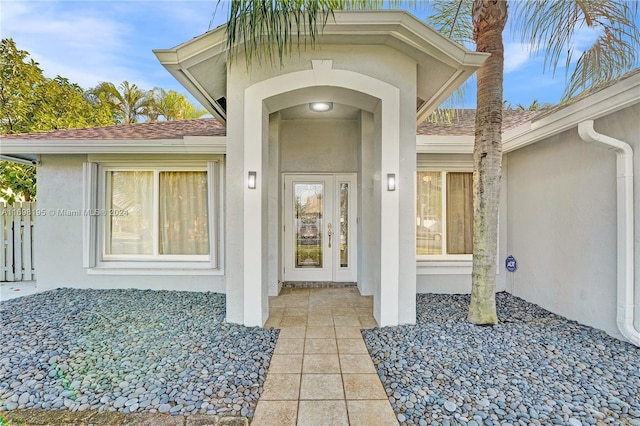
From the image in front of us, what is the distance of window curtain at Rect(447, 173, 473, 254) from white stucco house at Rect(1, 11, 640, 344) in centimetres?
3

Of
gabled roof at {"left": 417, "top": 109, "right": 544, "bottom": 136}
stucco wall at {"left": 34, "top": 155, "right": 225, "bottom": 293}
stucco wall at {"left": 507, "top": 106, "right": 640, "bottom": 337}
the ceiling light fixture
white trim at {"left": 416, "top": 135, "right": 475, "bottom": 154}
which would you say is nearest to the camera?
stucco wall at {"left": 507, "top": 106, "right": 640, "bottom": 337}

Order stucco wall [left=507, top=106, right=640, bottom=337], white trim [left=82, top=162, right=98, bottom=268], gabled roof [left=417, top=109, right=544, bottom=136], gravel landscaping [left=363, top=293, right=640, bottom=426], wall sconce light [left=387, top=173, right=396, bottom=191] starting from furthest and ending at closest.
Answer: gabled roof [left=417, top=109, right=544, bottom=136], white trim [left=82, top=162, right=98, bottom=268], wall sconce light [left=387, top=173, right=396, bottom=191], stucco wall [left=507, top=106, right=640, bottom=337], gravel landscaping [left=363, top=293, right=640, bottom=426]

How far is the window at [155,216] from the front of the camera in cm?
714

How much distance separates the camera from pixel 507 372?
3.46 m

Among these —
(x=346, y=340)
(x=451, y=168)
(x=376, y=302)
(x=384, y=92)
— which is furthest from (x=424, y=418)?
(x=451, y=168)

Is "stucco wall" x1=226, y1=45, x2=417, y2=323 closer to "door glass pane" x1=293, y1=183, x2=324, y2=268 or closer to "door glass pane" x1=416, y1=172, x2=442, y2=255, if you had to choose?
"door glass pane" x1=416, y1=172, x2=442, y2=255

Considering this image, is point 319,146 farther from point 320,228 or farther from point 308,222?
point 320,228

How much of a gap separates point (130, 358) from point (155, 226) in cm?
403

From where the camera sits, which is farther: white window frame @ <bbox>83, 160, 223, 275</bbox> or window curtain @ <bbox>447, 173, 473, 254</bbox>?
window curtain @ <bbox>447, 173, 473, 254</bbox>

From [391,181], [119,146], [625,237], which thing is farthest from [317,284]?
[625,237]

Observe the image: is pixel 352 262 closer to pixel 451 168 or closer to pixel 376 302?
pixel 376 302

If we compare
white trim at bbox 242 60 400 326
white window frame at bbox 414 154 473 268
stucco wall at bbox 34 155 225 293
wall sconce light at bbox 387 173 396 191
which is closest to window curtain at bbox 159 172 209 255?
stucco wall at bbox 34 155 225 293

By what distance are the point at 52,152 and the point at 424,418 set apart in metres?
8.54

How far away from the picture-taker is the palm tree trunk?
475 cm
